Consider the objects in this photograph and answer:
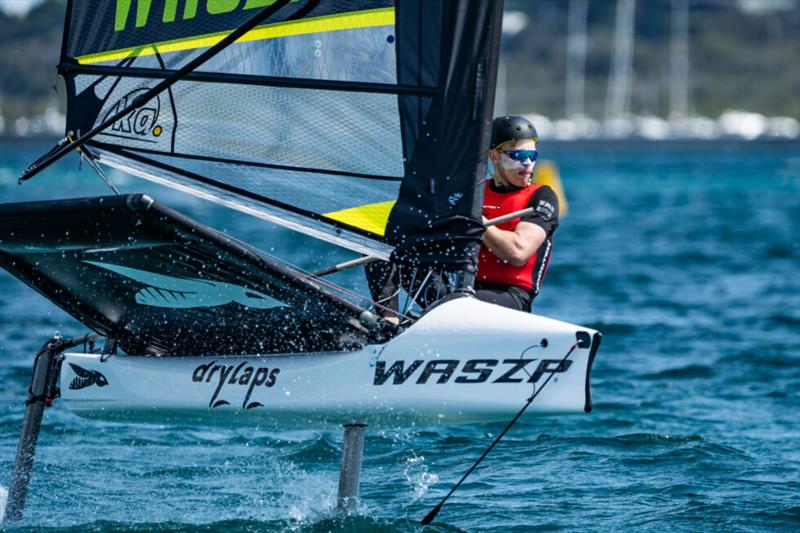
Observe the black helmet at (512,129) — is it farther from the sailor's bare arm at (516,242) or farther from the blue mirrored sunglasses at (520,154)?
the sailor's bare arm at (516,242)

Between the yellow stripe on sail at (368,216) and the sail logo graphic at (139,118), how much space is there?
0.87 m

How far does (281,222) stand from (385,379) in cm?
84

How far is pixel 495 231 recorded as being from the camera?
5.17 metres

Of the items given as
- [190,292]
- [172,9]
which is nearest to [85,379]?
[190,292]

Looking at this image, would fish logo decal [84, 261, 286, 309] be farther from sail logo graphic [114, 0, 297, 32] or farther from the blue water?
sail logo graphic [114, 0, 297, 32]

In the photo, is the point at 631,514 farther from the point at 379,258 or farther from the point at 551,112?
the point at 551,112

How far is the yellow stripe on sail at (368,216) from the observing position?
525cm

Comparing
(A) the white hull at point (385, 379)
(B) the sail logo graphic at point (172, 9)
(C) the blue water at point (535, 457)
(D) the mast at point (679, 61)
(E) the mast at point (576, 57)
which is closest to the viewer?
(A) the white hull at point (385, 379)

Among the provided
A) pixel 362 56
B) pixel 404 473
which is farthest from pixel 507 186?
pixel 404 473

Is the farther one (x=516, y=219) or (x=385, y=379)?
(x=516, y=219)

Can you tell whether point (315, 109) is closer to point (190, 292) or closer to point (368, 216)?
point (368, 216)

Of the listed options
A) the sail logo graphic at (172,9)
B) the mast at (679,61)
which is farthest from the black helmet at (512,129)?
the mast at (679,61)

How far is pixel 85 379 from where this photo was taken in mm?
5586

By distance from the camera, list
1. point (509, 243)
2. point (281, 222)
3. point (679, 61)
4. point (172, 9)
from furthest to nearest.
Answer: point (679, 61) < point (172, 9) < point (281, 222) < point (509, 243)
